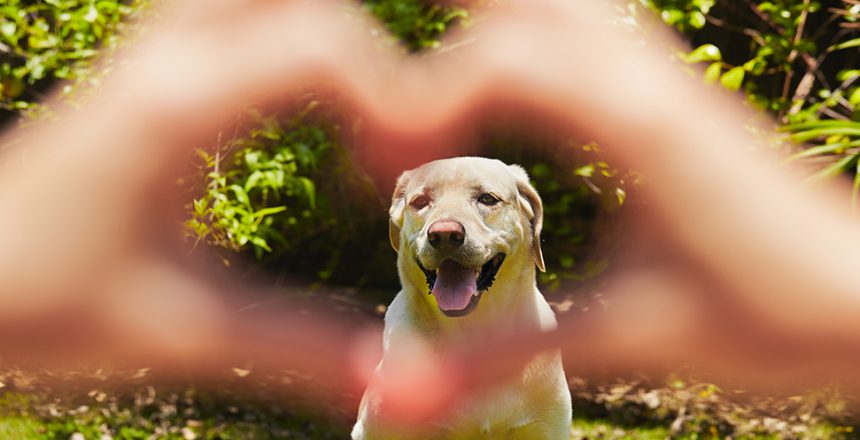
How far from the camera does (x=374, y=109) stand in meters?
4.79

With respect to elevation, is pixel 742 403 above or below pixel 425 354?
below

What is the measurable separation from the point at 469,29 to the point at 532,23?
43cm

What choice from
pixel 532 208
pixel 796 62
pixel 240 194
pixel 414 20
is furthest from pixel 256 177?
pixel 796 62

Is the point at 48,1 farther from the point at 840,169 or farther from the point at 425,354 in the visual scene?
the point at 840,169

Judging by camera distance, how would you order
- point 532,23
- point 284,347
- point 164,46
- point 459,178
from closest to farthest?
point 459,178
point 164,46
point 532,23
point 284,347

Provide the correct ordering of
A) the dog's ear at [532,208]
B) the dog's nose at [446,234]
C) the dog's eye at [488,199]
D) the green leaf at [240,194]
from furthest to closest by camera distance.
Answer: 1. the green leaf at [240,194]
2. the dog's ear at [532,208]
3. the dog's eye at [488,199]
4. the dog's nose at [446,234]

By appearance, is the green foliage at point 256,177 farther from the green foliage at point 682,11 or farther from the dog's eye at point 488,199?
the green foliage at point 682,11

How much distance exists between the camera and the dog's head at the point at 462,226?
9.36ft

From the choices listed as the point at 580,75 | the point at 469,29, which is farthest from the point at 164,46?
the point at 580,75

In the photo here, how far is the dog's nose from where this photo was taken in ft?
9.14

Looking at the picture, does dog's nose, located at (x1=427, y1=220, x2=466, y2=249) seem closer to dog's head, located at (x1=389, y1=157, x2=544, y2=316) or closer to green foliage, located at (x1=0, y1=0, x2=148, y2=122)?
dog's head, located at (x1=389, y1=157, x2=544, y2=316)

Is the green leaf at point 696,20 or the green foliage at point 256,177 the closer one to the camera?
the green foliage at point 256,177

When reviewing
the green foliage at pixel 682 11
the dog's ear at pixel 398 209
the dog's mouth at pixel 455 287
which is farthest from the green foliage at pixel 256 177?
the green foliage at pixel 682 11

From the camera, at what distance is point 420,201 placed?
306 centimetres
